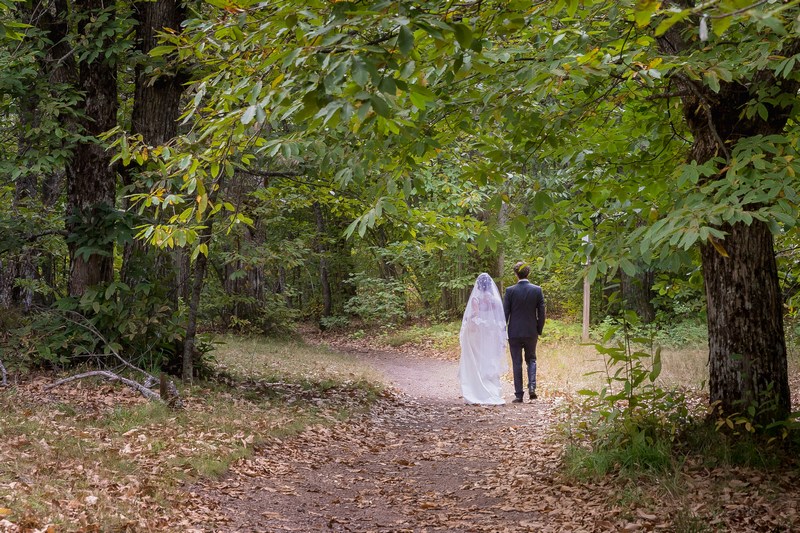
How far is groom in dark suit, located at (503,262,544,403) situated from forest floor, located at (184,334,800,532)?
202 centimetres

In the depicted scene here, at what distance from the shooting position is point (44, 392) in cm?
793

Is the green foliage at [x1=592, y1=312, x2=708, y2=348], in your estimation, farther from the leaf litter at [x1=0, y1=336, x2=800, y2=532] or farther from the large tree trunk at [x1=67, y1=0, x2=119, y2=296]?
the large tree trunk at [x1=67, y1=0, x2=119, y2=296]

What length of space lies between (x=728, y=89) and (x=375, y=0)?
3.87 meters

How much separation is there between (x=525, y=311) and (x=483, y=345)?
1045 mm

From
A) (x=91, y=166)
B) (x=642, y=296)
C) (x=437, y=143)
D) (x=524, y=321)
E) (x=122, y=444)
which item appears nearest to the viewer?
(x=437, y=143)

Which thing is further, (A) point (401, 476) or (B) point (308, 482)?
(A) point (401, 476)

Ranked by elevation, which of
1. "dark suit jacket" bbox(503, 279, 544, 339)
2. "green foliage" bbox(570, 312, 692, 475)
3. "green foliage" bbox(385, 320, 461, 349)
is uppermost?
"dark suit jacket" bbox(503, 279, 544, 339)

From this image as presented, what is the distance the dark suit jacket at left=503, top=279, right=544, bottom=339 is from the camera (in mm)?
11312

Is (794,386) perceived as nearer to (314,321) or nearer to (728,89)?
(728,89)

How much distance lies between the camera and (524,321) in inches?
447

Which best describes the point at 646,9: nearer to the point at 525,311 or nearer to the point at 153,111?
the point at 153,111

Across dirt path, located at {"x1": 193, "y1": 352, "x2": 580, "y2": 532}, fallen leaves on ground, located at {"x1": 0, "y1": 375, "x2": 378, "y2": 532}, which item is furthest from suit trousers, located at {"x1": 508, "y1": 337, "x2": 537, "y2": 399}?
fallen leaves on ground, located at {"x1": 0, "y1": 375, "x2": 378, "y2": 532}

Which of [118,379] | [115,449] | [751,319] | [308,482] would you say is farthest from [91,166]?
[751,319]

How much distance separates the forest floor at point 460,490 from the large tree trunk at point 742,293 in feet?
2.55
